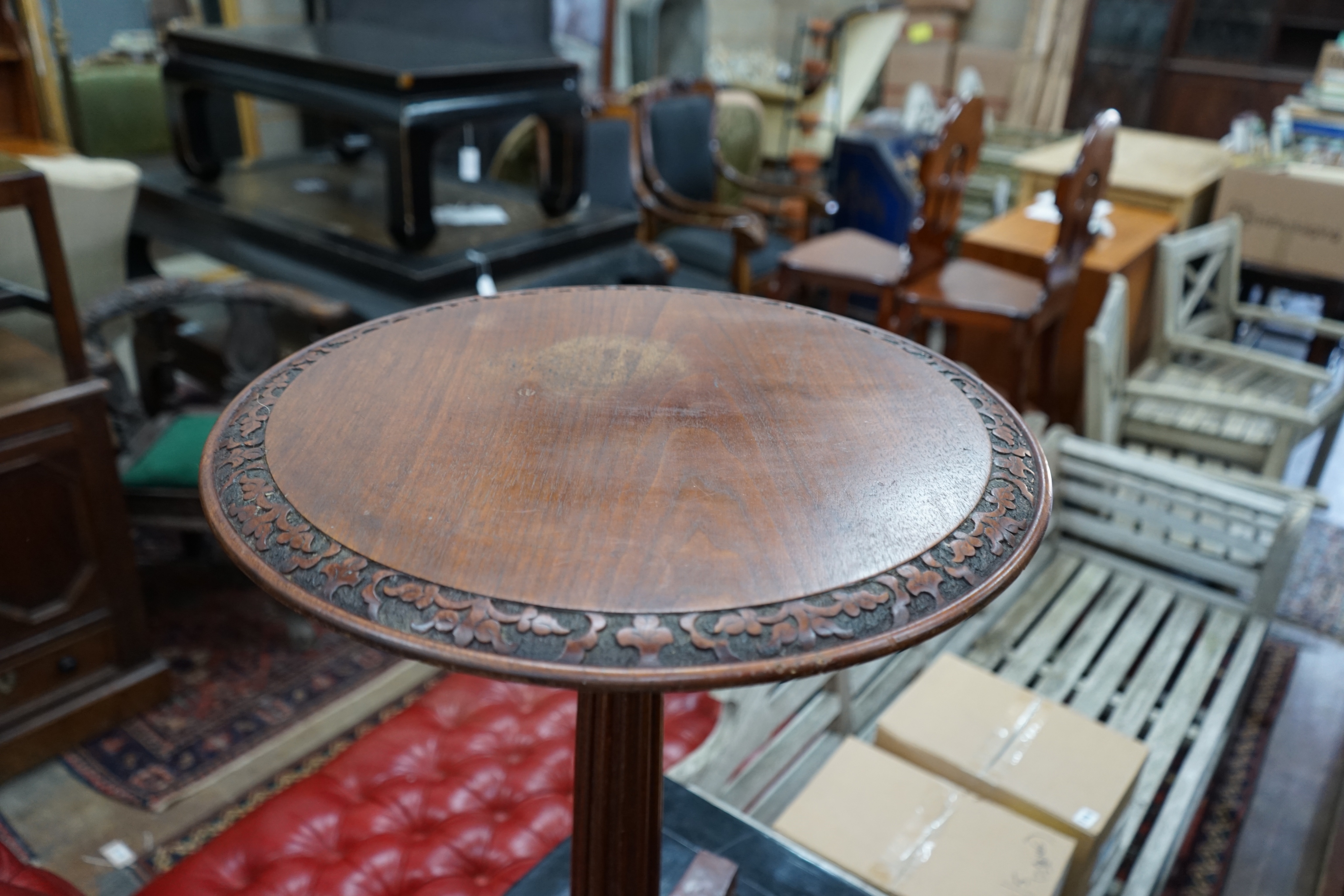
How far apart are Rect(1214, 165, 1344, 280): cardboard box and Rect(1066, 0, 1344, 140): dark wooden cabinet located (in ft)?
9.57

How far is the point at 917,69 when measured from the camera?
22.5 feet

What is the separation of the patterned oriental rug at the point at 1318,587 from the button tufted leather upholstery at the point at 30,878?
2881 millimetres

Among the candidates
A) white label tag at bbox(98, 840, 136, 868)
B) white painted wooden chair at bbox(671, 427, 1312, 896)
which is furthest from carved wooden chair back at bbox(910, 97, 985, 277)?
white label tag at bbox(98, 840, 136, 868)

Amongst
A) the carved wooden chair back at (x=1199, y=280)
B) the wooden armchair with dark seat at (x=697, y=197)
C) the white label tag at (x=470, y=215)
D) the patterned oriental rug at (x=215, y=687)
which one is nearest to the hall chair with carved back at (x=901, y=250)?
the wooden armchair with dark seat at (x=697, y=197)

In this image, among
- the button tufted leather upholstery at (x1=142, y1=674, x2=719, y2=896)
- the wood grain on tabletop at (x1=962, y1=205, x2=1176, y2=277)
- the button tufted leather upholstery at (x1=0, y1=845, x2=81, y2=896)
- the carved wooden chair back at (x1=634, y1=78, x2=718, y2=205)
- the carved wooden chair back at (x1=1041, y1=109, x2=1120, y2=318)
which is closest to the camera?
the button tufted leather upholstery at (x1=0, y1=845, x2=81, y2=896)

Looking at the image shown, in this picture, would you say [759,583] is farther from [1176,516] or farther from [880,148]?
[880,148]

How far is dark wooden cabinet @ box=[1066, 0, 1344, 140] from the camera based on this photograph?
20.6 ft

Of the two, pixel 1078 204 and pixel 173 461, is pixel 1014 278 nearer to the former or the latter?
pixel 1078 204

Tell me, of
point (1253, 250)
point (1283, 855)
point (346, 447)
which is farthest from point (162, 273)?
point (1253, 250)

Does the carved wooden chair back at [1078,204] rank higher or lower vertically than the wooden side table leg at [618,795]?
higher

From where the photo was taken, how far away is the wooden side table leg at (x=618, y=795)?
3.52 ft

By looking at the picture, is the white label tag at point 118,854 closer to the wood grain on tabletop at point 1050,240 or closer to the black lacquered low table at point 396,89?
the black lacquered low table at point 396,89

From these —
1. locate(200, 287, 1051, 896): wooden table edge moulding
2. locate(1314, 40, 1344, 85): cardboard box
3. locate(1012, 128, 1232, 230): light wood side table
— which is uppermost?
locate(1314, 40, 1344, 85): cardboard box

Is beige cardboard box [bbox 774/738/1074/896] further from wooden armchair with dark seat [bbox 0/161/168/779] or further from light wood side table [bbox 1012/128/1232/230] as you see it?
light wood side table [bbox 1012/128/1232/230]
